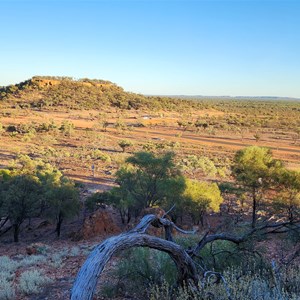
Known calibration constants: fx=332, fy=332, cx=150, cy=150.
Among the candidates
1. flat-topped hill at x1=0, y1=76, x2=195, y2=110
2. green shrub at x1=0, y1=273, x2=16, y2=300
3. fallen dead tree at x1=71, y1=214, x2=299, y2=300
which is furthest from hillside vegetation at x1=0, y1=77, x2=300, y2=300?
flat-topped hill at x1=0, y1=76, x2=195, y2=110

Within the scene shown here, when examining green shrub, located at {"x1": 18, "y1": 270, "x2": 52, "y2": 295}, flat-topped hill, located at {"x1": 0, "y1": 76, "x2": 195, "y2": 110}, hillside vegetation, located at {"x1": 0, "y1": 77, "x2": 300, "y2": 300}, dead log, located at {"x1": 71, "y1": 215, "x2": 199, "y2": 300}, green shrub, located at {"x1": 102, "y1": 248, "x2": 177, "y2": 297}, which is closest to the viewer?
dead log, located at {"x1": 71, "y1": 215, "x2": 199, "y2": 300}

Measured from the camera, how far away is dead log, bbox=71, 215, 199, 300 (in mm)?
3004

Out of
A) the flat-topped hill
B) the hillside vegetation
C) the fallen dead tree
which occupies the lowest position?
the hillside vegetation

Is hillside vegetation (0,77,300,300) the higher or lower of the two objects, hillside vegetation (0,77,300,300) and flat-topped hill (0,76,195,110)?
the lower

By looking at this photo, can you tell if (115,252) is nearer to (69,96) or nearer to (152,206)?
(152,206)

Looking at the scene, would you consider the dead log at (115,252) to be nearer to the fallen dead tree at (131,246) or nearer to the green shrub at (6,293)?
the fallen dead tree at (131,246)

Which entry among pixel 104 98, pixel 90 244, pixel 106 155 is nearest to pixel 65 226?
pixel 90 244

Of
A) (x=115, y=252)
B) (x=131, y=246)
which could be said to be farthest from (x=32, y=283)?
(x=115, y=252)

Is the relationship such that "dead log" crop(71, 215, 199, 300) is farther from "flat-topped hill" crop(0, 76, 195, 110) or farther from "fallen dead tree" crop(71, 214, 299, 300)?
"flat-topped hill" crop(0, 76, 195, 110)

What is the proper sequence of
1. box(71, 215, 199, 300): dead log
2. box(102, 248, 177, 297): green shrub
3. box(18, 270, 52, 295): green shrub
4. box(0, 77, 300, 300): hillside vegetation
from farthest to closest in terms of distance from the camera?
box(18, 270, 52, 295): green shrub, box(102, 248, 177, 297): green shrub, box(0, 77, 300, 300): hillside vegetation, box(71, 215, 199, 300): dead log

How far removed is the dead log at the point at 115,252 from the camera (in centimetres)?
300

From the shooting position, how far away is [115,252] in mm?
3627

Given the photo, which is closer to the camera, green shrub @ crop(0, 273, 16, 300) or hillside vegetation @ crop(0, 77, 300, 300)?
hillside vegetation @ crop(0, 77, 300, 300)

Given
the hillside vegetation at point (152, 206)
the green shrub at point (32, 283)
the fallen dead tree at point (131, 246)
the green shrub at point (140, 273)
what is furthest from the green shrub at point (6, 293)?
the fallen dead tree at point (131, 246)
